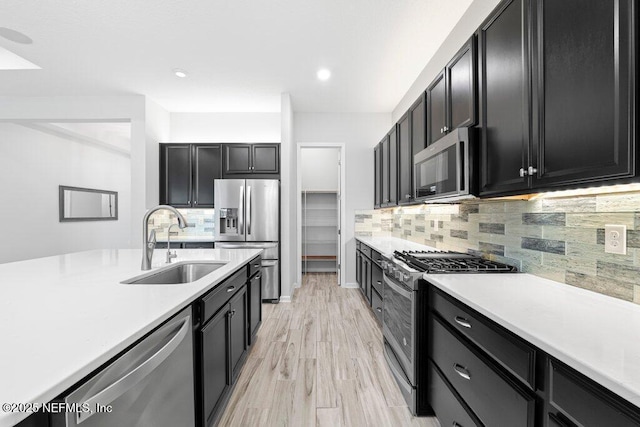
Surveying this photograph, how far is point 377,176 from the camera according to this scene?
4355mm

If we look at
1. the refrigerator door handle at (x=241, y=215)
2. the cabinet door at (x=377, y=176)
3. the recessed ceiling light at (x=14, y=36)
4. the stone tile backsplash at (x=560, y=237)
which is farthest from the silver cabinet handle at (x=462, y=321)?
the recessed ceiling light at (x=14, y=36)

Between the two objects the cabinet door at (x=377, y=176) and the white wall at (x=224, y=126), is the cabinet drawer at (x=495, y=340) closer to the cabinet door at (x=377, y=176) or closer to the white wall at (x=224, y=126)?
the cabinet door at (x=377, y=176)

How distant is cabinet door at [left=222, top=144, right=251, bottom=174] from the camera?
14.4 feet

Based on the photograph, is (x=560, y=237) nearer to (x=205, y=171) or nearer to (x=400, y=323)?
(x=400, y=323)

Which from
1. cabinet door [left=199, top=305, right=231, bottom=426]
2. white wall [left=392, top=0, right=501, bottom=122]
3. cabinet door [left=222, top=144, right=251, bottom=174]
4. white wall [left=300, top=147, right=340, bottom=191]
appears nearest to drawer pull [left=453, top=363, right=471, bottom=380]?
cabinet door [left=199, top=305, right=231, bottom=426]

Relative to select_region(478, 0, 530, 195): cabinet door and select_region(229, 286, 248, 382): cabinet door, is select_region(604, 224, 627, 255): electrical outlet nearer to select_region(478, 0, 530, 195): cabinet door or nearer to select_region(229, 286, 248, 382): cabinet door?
select_region(478, 0, 530, 195): cabinet door

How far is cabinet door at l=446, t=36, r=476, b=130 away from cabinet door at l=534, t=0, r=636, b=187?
1.62 feet

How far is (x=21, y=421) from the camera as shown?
54cm

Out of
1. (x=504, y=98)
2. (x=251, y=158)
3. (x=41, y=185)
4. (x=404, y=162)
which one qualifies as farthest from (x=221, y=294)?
(x=41, y=185)

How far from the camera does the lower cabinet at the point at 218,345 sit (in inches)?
53.7

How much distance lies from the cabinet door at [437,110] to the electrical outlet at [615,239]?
1090 mm

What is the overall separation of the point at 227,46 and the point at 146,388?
2.95m

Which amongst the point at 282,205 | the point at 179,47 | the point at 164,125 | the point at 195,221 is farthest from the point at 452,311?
the point at 164,125

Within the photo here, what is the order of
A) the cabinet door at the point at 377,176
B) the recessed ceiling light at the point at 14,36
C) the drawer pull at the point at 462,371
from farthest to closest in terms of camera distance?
the cabinet door at the point at 377,176 < the recessed ceiling light at the point at 14,36 < the drawer pull at the point at 462,371
